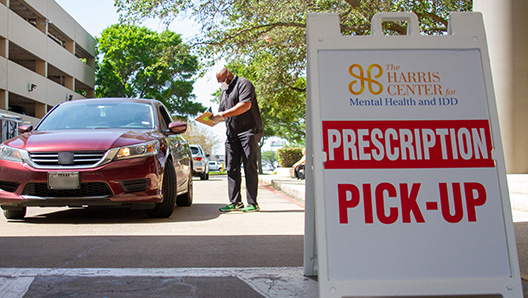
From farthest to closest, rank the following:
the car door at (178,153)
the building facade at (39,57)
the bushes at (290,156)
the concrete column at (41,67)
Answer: the concrete column at (41,67)
the bushes at (290,156)
the building facade at (39,57)
the car door at (178,153)

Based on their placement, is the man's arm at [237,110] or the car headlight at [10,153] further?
the man's arm at [237,110]

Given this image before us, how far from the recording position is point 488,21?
990cm

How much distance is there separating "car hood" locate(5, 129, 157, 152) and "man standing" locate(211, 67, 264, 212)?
3.82 feet

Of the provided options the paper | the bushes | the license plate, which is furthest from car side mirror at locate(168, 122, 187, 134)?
the bushes

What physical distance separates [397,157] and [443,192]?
0.29 meters

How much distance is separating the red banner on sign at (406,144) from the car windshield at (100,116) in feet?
14.8

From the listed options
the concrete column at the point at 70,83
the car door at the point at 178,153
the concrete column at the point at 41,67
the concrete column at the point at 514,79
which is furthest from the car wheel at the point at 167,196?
the concrete column at the point at 70,83

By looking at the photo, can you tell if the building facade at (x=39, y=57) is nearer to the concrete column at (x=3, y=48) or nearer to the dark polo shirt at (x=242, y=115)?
the concrete column at (x=3, y=48)

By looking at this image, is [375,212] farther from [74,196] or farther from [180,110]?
[180,110]

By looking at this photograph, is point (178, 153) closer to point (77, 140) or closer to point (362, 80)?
point (77, 140)

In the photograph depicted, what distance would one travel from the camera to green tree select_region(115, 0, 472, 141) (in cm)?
1416

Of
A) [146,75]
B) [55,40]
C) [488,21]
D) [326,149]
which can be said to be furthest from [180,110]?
[326,149]

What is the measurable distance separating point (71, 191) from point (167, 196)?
3.81 feet

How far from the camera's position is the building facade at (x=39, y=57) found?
2908 centimetres
